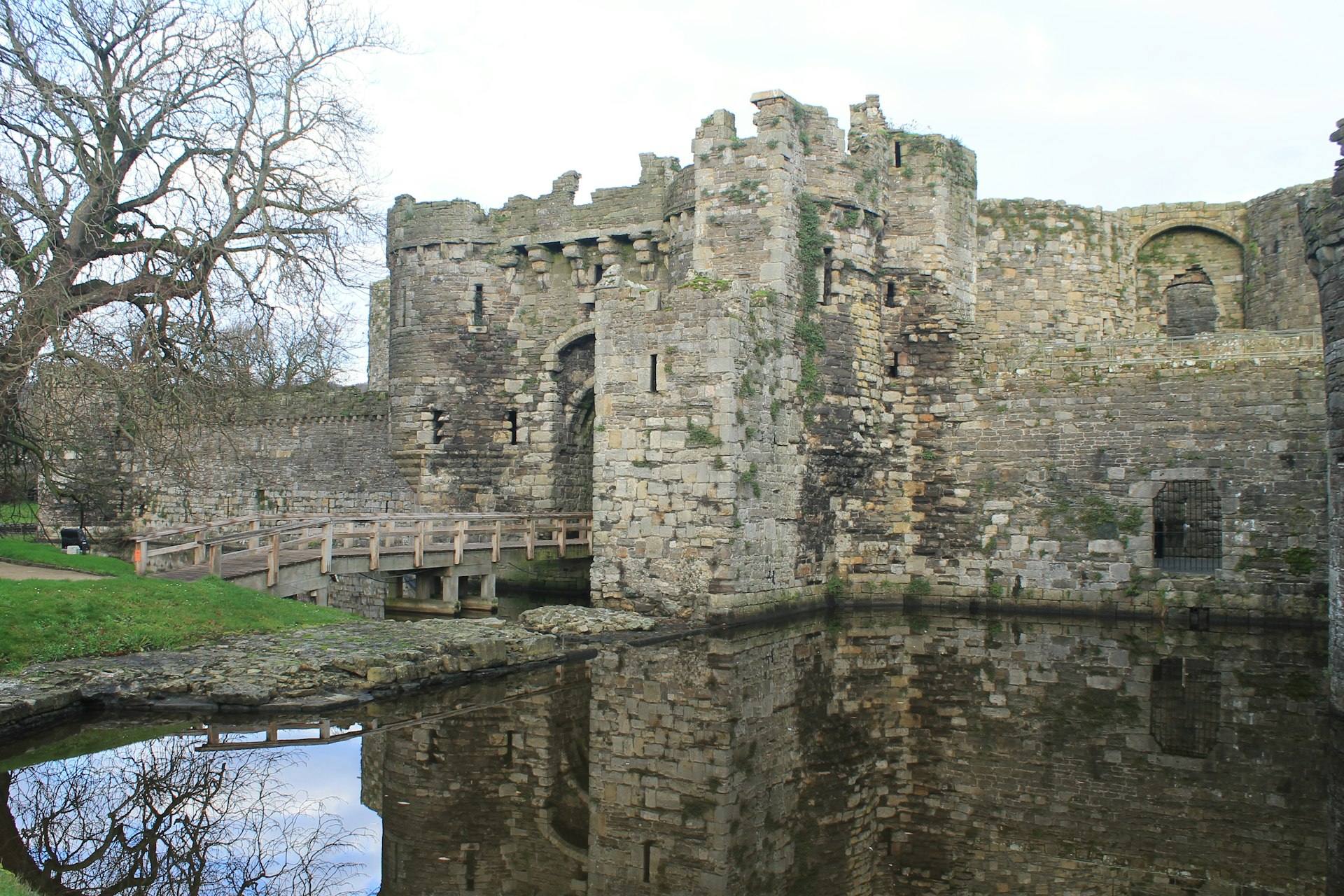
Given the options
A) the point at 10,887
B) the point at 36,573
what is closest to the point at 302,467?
the point at 36,573

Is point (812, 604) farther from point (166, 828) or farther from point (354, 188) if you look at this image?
point (166, 828)

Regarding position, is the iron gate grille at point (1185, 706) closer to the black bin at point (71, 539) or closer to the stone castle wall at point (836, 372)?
the stone castle wall at point (836, 372)

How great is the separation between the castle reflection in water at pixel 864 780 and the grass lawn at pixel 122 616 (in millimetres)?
3021

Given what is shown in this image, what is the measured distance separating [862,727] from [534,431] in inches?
419

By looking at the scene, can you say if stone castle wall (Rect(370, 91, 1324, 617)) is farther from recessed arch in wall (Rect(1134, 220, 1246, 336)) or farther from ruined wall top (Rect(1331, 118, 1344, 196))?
ruined wall top (Rect(1331, 118, 1344, 196))

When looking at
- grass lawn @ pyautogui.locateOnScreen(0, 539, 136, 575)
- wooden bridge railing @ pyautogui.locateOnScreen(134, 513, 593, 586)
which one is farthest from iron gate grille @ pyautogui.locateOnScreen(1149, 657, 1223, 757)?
grass lawn @ pyautogui.locateOnScreen(0, 539, 136, 575)

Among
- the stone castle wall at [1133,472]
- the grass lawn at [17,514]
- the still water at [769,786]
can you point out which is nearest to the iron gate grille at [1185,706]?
Answer: the still water at [769,786]

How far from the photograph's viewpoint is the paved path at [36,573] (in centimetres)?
1209

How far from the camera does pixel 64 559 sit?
1374 centimetres

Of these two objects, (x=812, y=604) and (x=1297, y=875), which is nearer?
(x=1297, y=875)

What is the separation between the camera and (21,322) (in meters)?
10.7

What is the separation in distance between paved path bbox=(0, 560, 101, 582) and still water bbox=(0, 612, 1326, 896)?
4.05 m

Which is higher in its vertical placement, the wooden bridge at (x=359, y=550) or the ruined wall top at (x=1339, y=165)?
the ruined wall top at (x=1339, y=165)

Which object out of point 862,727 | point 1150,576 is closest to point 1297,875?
point 862,727
